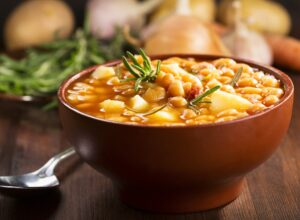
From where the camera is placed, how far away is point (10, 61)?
2.77 m

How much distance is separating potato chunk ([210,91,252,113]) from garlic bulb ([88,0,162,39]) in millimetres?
1636

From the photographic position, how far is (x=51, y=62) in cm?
282

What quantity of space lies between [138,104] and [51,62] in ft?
4.02

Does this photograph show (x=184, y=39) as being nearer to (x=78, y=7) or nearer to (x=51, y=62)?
(x=51, y=62)

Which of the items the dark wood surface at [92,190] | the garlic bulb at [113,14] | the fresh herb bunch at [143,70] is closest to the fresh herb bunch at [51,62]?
the garlic bulb at [113,14]

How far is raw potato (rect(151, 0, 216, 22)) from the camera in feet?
10.7

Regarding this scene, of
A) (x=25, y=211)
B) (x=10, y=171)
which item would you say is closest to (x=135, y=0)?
(x=10, y=171)

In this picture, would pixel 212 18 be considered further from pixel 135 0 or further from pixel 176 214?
pixel 176 214

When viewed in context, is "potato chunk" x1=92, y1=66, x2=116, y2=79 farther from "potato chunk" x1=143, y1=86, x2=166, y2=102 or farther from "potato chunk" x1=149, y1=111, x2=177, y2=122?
"potato chunk" x1=149, y1=111, x2=177, y2=122

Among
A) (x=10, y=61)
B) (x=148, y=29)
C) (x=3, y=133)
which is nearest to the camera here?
(x=3, y=133)

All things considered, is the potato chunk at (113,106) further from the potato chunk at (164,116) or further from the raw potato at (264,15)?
the raw potato at (264,15)

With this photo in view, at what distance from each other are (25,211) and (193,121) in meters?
0.52

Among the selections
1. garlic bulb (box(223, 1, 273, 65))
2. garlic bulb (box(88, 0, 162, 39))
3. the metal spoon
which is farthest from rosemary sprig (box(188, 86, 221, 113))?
garlic bulb (box(88, 0, 162, 39))

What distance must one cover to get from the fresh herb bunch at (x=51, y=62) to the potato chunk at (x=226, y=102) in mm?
1100
